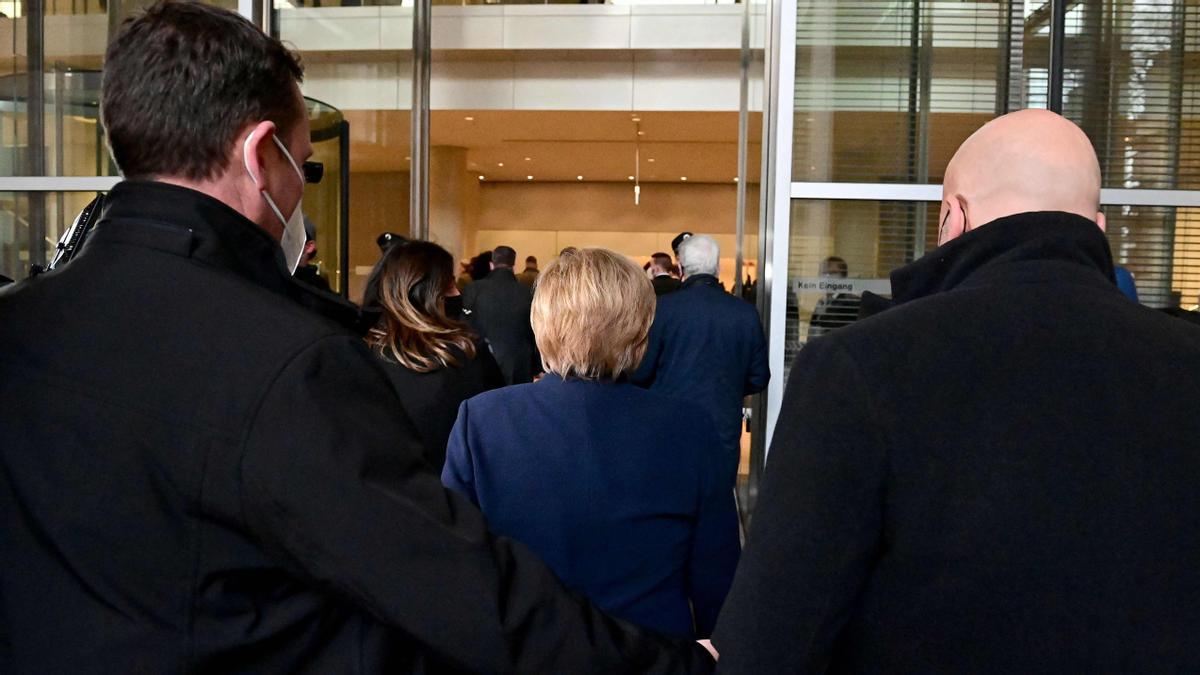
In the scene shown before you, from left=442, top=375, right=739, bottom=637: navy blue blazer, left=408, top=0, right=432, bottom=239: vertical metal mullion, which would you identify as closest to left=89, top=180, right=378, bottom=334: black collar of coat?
left=442, top=375, right=739, bottom=637: navy blue blazer

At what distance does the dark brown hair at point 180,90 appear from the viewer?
1.29m

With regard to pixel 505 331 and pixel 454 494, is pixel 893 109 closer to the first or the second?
pixel 505 331

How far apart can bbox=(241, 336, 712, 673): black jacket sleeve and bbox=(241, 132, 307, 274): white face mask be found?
25cm

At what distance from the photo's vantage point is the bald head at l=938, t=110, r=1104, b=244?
1.49m

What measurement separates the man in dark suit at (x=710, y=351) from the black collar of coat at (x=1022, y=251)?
12.1ft

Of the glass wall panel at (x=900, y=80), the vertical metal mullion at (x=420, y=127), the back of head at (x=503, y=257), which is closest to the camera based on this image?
the glass wall panel at (x=900, y=80)

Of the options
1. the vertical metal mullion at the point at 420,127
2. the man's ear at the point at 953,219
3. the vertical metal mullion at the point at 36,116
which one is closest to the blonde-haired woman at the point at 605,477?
the man's ear at the point at 953,219

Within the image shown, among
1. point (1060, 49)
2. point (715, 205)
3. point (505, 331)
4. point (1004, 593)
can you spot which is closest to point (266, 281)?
point (1004, 593)

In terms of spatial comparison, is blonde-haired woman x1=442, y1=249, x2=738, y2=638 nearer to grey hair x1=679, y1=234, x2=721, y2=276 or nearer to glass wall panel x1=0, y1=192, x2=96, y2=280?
grey hair x1=679, y1=234, x2=721, y2=276

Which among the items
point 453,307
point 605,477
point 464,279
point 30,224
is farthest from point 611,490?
point 464,279

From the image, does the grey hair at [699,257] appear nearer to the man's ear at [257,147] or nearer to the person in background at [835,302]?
the person in background at [835,302]

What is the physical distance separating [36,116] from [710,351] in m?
3.67

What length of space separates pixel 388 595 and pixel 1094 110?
4638 millimetres

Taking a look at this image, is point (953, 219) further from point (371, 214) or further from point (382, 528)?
point (371, 214)
